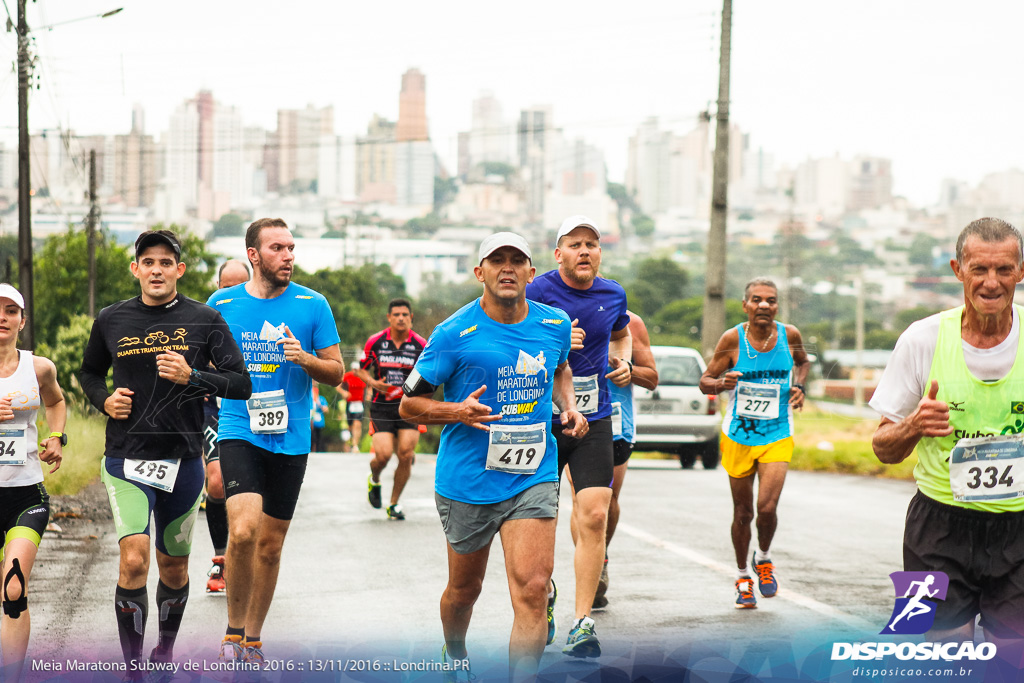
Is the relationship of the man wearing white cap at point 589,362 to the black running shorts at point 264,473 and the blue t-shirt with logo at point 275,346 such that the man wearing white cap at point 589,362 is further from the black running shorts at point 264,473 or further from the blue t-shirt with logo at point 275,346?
the black running shorts at point 264,473

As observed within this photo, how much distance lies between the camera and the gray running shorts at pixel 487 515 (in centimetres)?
498

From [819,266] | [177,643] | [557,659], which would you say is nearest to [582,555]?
[557,659]

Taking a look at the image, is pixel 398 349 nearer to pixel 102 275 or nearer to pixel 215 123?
pixel 102 275

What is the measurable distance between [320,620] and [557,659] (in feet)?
5.54

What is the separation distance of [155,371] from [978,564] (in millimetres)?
3467

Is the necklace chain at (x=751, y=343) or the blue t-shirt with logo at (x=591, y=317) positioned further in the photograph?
the necklace chain at (x=751, y=343)

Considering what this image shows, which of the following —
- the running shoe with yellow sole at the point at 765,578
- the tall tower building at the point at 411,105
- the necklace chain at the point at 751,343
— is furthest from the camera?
the tall tower building at the point at 411,105

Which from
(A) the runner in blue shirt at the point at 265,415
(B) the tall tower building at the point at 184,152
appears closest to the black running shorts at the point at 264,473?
(A) the runner in blue shirt at the point at 265,415

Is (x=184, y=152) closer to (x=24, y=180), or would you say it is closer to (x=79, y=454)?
(x=24, y=180)

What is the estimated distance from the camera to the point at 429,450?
19531 mm

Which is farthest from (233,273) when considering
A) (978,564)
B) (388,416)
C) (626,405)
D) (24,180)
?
(24,180)

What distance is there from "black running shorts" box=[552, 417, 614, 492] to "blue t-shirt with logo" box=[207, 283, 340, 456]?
135 cm

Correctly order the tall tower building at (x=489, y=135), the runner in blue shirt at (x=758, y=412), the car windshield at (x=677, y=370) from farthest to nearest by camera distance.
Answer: the tall tower building at (x=489, y=135)
the car windshield at (x=677, y=370)
the runner in blue shirt at (x=758, y=412)

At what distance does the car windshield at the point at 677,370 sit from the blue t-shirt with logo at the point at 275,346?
12.1 meters
